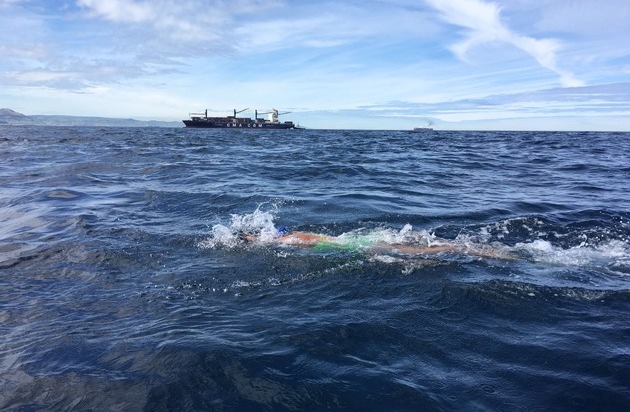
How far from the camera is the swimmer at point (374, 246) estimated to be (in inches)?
307

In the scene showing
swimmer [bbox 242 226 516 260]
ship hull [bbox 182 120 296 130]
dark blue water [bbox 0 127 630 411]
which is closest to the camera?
dark blue water [bbox 0 127 630 411]

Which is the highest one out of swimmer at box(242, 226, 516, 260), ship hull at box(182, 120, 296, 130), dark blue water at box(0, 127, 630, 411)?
ship hull at box(182, 120, 296, 130)

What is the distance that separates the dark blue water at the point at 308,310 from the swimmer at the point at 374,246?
24 cm

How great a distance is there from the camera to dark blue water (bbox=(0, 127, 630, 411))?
3.84 metres

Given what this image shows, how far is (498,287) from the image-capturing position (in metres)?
6.07

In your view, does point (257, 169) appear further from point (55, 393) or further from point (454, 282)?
point (55, 393)

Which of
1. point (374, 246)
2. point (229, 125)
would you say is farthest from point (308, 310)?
point (229, 125)

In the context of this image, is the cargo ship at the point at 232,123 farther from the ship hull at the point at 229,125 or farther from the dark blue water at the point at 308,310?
the dark blue water at the point at 308,310

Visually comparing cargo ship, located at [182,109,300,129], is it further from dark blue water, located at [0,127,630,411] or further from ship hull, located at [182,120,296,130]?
dark blue water, located at [0,127,630,411]

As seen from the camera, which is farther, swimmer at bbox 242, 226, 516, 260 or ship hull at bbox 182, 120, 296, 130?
ship hull at bbox 182, 120, 296, 130

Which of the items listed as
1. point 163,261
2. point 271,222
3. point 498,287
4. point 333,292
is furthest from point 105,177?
point 498,287

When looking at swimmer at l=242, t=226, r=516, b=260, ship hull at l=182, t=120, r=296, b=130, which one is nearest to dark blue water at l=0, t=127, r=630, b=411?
swimmer at l=242, t=226, r=516, b=260

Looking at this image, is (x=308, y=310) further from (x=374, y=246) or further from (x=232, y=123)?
(x=232, y=123)

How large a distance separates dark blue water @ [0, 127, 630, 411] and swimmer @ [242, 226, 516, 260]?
24 centimetres
